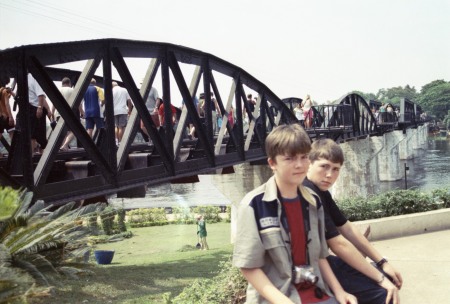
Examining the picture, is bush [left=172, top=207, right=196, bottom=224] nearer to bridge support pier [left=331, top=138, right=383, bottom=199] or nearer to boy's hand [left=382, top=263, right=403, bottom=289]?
bridge support pier [left=331, top=138, right=383, bottom=199]

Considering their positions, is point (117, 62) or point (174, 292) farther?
point (174, 292)

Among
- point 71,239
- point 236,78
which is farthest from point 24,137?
point 236,78

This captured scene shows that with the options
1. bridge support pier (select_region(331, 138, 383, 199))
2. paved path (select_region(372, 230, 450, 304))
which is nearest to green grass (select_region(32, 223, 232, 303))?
paved path (select_region(372, 230, 450, 304))

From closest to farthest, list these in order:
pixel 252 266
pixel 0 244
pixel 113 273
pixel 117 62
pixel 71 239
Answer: pixel 252 266
pixel 0 244
pixel 71 239
pixel 117 62
pixel 113 273

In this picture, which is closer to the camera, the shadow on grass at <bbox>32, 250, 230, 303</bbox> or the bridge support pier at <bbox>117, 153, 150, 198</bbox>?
the bridge support pier at <bbox>117, 153, 150, 198</bbox>

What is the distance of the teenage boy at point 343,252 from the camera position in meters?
3.52

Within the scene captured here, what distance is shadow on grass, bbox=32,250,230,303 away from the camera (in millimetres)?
14609

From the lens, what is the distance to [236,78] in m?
13.7

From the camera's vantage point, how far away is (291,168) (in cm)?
297

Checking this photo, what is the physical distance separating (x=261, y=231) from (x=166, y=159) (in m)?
7.58

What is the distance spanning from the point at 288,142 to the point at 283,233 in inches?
19.3

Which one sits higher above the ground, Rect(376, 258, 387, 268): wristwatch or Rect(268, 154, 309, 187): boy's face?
Rect(268, 154, 309, 187): boy's face

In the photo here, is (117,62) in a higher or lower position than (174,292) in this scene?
higher

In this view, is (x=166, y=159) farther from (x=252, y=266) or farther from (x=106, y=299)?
(x=252, y=266)
